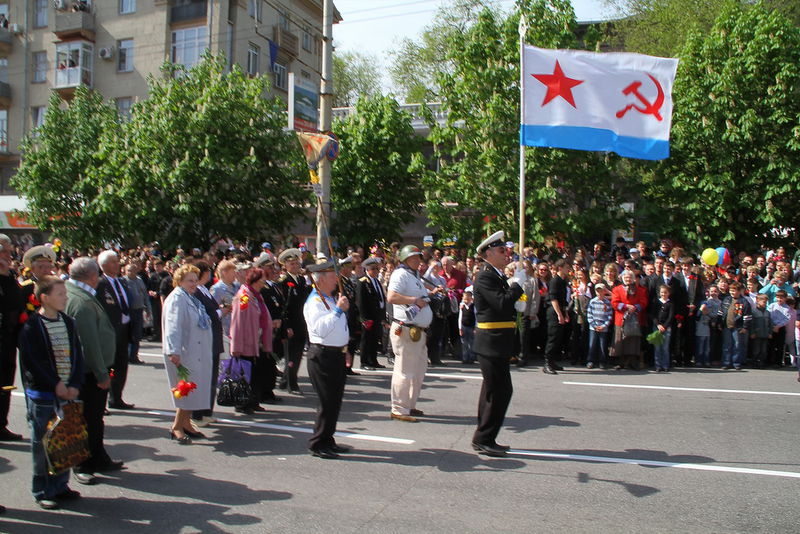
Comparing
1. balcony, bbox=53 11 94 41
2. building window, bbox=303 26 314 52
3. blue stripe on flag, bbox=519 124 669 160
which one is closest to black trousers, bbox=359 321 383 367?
blue stripe on flag, bbox=519 124 669 160

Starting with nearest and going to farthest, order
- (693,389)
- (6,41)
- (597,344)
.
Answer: (693,389) → (597,344) → (6,41)

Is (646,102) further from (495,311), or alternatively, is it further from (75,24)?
(75,24)

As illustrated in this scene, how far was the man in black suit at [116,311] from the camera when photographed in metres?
7.42

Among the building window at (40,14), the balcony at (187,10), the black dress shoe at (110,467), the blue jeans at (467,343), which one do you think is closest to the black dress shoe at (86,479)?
the black dress shoe at (110,467)

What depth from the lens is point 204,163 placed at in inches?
773

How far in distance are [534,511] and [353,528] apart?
4.24 ft

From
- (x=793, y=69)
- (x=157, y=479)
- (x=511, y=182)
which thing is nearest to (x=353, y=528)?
(x=157, y=479)

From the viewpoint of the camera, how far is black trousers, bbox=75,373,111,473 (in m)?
5.55

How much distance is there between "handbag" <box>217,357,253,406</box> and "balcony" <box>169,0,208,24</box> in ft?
101

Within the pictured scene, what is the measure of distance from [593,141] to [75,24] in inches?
1277

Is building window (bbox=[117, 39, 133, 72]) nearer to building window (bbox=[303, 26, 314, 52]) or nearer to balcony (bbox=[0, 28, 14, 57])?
balcony (bbox=[0, 28, 14, 57])

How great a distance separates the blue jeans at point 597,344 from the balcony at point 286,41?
29728mm

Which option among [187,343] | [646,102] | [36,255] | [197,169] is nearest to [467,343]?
[646,102]

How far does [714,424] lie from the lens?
24.0ft
